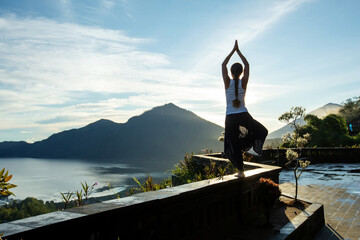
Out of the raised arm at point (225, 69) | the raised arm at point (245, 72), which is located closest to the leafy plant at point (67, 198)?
the raised arm at point (225, 69)

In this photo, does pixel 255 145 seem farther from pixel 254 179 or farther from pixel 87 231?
pixel 87 231

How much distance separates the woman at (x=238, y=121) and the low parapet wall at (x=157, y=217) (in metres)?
0.51

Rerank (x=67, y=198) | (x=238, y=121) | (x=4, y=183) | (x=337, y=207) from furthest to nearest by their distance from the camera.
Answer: (x=337, y=207) < (x=238, y=121) < (x=67, y=198) < (x=4, y=183)

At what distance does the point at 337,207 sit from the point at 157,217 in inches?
242

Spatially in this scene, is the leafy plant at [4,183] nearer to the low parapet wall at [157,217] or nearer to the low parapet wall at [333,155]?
the low parapet wall at [157,217]

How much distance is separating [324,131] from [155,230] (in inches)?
1290

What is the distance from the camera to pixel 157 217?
296 centimetres

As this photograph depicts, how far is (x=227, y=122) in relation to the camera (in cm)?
461

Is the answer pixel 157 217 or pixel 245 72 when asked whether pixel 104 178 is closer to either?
pixel 245 72

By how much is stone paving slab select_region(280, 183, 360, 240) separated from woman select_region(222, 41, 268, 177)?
2236 millimetres

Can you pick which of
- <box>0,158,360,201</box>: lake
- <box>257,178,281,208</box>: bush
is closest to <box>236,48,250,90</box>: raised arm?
<box>257,178,281,208</box>: bush

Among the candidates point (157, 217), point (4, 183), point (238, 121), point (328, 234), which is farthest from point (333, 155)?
point (4, 183)

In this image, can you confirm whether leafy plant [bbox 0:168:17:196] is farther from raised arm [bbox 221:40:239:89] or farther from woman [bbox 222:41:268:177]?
raised arm [bbox 221:40:239:89]

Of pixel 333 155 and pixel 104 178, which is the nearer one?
pixel 333 155
